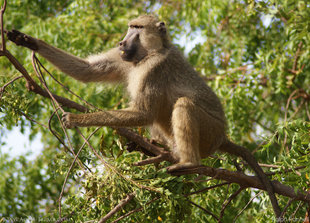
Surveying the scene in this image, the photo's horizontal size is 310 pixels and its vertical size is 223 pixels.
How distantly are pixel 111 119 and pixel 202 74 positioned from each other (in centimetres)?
357

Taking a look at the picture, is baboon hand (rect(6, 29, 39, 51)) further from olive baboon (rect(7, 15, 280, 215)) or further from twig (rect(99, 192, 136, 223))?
twig (rect(99, 192, 136, 223))

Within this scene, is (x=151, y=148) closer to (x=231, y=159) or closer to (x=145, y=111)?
(x=145, y=111)

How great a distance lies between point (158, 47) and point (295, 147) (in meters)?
2.32

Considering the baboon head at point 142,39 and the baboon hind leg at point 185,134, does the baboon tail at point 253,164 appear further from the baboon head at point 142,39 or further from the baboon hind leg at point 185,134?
the baboon head at point 142,39

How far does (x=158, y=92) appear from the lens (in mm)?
5121

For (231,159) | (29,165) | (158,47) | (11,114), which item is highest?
(29,165)

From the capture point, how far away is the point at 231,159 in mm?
5102

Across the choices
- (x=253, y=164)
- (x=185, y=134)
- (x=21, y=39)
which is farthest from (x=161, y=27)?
(x=253, y=164)

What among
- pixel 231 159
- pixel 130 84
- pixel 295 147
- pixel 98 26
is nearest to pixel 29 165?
pixel 98 26

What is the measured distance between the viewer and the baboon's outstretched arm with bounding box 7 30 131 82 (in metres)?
5.17

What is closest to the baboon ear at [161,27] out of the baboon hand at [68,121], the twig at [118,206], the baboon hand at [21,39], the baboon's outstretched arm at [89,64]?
the baboon's outstretched arm at [89,64]

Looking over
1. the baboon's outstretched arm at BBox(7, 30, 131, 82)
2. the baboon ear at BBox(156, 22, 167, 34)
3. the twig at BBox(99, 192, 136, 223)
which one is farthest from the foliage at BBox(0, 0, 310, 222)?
the baboon ear at BBox(156, 22, 167, 34)

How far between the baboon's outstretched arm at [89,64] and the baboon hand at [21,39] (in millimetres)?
103

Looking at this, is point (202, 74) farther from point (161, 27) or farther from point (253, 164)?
point (253, 164)
